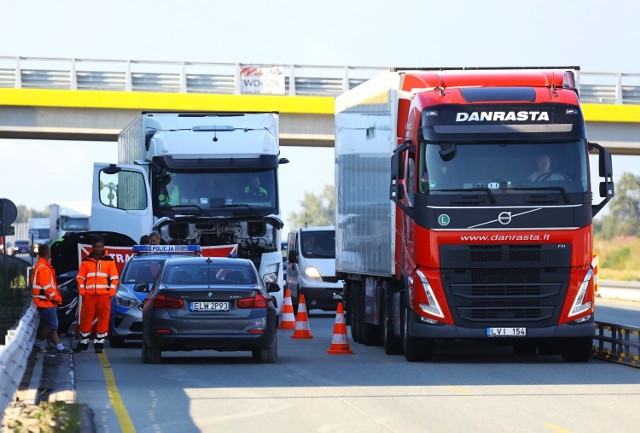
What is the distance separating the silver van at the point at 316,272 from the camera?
35969 millimetres

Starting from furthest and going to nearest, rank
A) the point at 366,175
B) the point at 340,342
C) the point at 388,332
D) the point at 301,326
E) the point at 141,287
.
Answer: the point at 301,326 → the point at 141,287 → the point at 366,175 → the point at 340,342 → the point at 388,332

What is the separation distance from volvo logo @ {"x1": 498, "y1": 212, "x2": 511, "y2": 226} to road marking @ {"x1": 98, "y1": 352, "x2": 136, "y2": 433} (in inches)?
206

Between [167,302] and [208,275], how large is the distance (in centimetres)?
88

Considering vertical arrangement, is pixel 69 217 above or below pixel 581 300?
above

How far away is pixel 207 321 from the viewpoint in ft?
65.8

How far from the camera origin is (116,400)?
1558cm

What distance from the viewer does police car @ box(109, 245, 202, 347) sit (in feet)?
78.9

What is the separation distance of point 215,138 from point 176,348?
1014cm

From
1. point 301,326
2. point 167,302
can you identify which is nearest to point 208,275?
point 167,302

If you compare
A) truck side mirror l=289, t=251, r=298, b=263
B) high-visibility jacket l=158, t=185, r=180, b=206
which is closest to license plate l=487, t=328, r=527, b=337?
high-visibility jacket l=158, t=185, r=180, b=206

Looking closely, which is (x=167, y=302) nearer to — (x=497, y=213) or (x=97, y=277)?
(x=97, y=277)

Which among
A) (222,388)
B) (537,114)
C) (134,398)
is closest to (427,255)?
(537,114)

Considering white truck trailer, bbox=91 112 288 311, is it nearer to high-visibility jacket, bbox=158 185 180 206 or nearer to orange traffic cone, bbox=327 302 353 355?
high-visibility jacket, bbox=158 185 180 206

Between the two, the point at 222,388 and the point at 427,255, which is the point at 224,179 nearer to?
the point at 427,255
